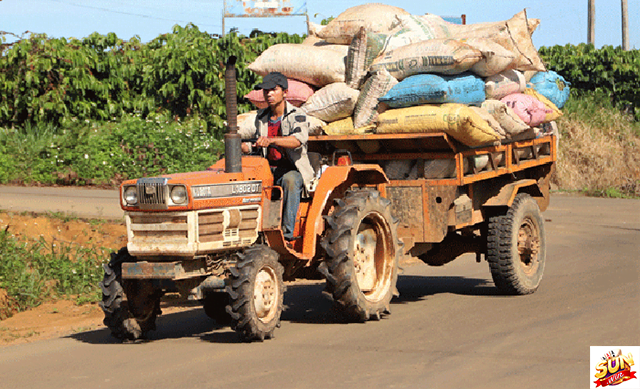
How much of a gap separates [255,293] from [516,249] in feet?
12.6

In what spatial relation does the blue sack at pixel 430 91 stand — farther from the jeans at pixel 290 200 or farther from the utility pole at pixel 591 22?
the utility pole at pixel 591 22

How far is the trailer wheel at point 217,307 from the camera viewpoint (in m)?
8.52

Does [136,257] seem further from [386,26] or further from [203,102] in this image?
[203,102]

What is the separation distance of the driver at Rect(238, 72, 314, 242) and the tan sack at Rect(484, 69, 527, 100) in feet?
9.12

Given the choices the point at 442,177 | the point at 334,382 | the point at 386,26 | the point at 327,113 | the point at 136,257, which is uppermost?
the point at 386,26

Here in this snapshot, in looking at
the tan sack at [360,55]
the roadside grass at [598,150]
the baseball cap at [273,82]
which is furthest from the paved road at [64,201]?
the roadside grass at [598,150]

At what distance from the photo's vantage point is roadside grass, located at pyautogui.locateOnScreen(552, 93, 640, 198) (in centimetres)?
2258

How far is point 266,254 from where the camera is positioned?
24.3 feet

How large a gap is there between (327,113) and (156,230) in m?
3.06

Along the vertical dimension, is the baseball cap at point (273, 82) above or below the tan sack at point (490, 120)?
above

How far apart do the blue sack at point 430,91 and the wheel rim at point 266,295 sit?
106 inches

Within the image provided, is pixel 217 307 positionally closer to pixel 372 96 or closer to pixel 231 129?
pixel 231 129

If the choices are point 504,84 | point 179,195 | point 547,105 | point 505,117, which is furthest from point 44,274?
point 547,105

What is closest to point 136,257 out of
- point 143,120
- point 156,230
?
point 156,230
